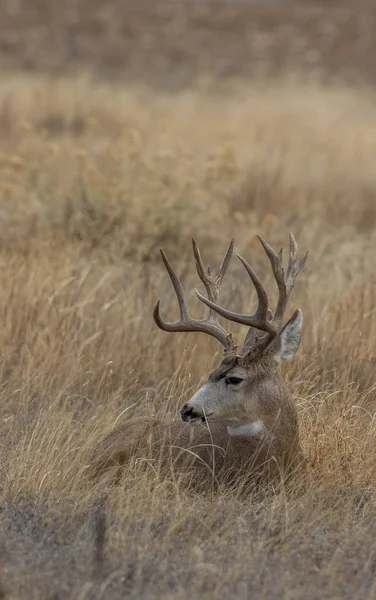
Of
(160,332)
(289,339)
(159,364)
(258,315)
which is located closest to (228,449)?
(289,339)

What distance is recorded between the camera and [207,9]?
3619 centimetres

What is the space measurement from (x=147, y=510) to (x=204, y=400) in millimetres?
671

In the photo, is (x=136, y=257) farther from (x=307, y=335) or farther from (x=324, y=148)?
(x=324, y=148)

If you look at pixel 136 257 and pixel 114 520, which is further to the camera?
pixel 136 257

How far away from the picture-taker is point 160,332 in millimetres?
7781

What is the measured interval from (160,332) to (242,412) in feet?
6.74

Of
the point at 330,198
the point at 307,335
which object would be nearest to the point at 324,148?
the point at 330,198

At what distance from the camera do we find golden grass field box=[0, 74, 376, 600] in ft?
15.4

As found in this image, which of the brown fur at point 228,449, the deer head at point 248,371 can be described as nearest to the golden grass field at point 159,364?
the brown fur at point 228,449

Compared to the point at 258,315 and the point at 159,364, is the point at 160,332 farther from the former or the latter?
the point at 258,315

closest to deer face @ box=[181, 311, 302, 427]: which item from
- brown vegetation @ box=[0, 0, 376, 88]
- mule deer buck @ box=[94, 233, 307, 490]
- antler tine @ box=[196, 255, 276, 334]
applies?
mule deer buck @ box=[94, 233, 307, 490]

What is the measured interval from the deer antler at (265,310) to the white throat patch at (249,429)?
332mm

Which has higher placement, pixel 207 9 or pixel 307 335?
pixel 207 9

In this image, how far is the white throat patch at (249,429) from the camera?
19.1 ft
